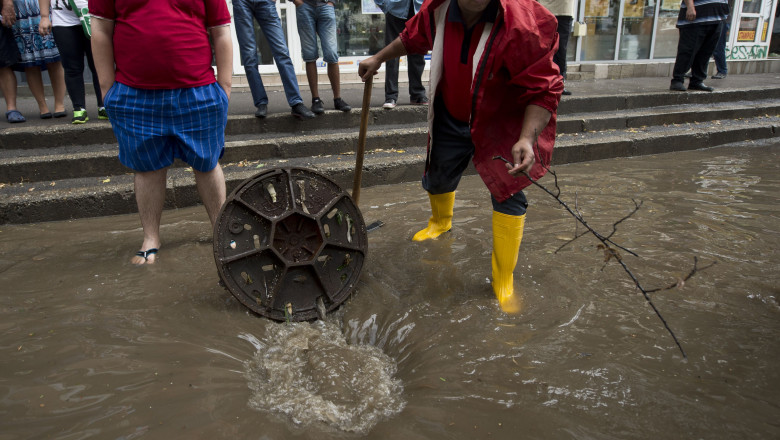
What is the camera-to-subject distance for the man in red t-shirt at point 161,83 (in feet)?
9.80

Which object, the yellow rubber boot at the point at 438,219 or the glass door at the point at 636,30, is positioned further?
the glass door at the point at 636,30

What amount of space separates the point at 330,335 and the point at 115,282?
1.39 metres

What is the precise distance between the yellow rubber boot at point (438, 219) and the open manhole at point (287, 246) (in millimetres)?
910

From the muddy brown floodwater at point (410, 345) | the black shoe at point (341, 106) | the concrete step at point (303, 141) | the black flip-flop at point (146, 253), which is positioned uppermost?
the black shoe at point (341, 106)

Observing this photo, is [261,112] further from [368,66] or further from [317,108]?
[368,66]

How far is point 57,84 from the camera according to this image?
19.9 feet

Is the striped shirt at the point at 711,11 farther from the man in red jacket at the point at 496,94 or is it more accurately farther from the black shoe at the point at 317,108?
the man in red jacket at the point at 496,94

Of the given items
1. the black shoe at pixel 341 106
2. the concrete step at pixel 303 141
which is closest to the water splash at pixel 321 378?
the concrete step at pixel 303 141

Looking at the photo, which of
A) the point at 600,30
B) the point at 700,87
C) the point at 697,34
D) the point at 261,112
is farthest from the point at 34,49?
the point at 600,30

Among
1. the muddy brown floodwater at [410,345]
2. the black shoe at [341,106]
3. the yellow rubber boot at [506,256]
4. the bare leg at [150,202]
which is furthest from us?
the black shoe at [341,106]

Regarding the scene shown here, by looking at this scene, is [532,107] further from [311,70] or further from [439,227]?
[311,70]

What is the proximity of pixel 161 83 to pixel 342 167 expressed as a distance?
2.29m

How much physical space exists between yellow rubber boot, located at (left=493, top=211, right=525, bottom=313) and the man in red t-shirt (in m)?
1.60

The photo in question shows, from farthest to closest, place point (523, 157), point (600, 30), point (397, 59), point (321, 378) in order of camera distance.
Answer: point (600, 30)
point (397, 59)
point (523, 157)
point (321, 378)
